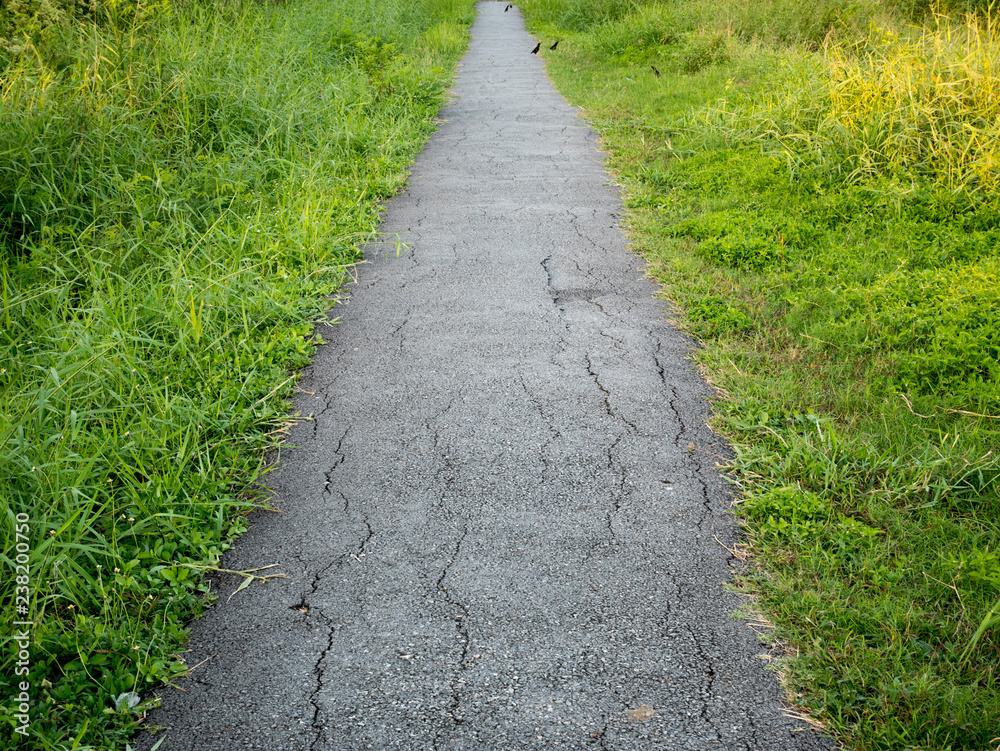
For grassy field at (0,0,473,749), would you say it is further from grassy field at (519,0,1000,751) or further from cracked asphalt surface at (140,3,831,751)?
grassy field at (519,0,1000,751)

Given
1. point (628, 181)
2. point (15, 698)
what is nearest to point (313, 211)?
point (628, 181)

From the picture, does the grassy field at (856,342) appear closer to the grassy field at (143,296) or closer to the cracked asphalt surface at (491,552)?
the cracked asphalt surface at (491,552)

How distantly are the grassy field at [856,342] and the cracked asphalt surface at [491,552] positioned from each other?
25 cm

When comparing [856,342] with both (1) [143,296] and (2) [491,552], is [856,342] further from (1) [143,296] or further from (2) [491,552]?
(1) [143,296]

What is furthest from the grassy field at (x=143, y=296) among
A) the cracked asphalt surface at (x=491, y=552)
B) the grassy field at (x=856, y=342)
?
the grassy field at (x=856, y=342)

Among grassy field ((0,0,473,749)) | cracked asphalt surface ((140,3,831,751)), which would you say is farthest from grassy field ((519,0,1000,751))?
grassy field ((0,0,473,749))

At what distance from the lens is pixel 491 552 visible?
275 centimetres

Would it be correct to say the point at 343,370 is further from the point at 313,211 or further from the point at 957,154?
the point at 957,154

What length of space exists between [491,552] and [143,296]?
2756 mm

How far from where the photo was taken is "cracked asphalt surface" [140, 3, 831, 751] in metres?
2.12

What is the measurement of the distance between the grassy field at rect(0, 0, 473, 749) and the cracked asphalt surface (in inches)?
9.7

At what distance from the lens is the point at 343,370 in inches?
161

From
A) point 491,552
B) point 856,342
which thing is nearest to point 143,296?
point 491,552

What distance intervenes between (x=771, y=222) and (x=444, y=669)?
4.60 m
